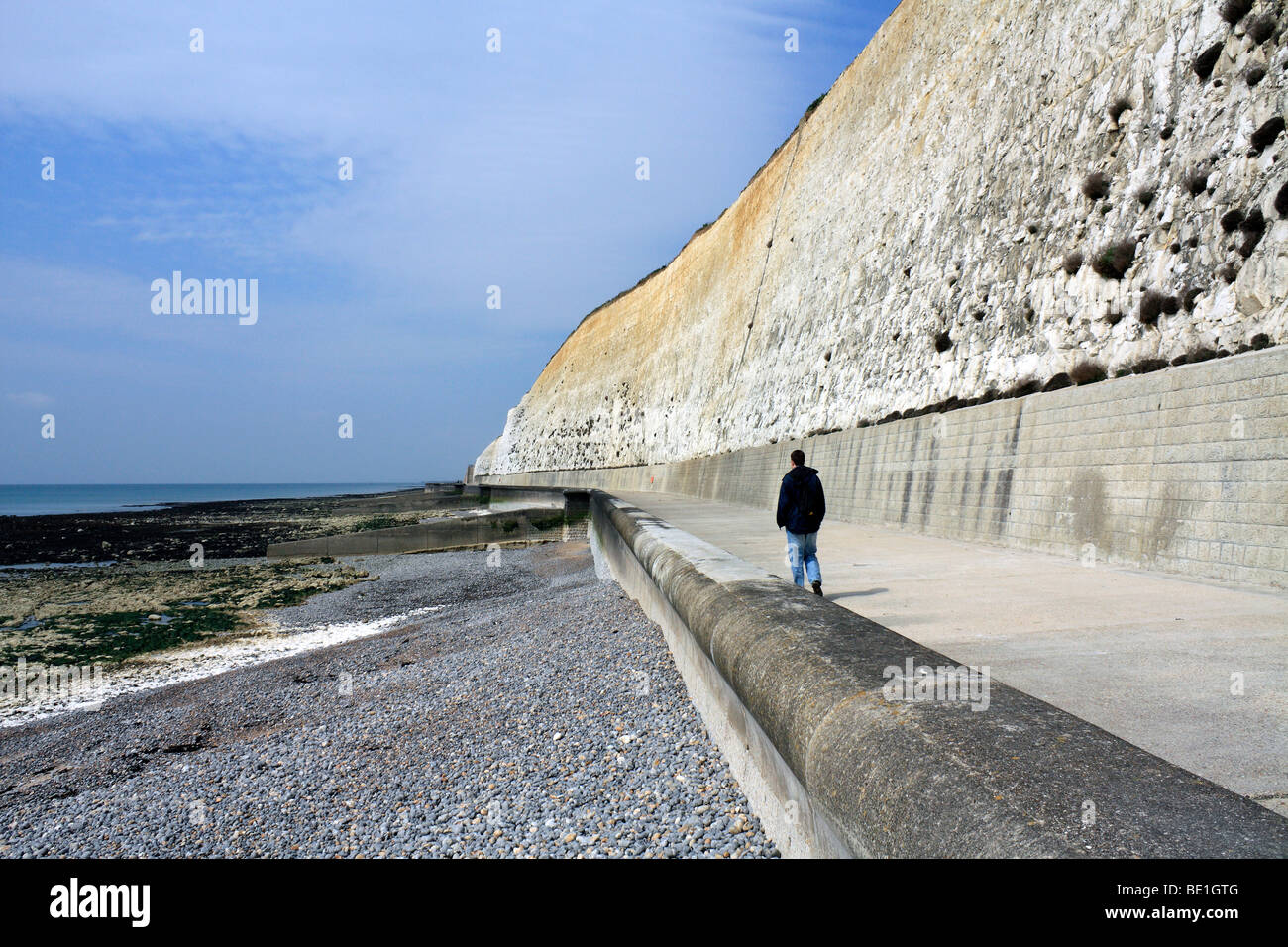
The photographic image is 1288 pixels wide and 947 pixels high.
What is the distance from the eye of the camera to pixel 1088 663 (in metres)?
3.95

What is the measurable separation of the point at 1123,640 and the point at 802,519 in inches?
106

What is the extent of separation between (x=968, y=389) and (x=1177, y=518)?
6635 mm

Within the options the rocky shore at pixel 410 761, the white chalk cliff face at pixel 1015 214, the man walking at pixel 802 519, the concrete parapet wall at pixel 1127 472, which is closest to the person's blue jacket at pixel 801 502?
the man walking at pixel 802 519

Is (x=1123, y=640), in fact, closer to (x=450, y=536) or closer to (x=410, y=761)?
(x=410, y=761)

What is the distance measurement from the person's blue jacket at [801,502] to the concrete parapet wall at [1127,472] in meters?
3.12

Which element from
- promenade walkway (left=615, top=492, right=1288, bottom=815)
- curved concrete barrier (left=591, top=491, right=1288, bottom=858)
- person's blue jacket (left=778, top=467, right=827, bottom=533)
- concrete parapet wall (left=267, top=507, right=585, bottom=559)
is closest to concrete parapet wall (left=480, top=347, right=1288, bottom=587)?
promenade walkway (left=615, top=492, right=1288, bottom=815)

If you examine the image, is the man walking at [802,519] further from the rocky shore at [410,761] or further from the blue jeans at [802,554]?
the rocky shore at [410,761]

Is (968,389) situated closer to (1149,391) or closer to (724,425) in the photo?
(1149,391)

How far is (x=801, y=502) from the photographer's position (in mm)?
6848

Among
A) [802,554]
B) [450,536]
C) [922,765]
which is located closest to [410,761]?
[802,554]

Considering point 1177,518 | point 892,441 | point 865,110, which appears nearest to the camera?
point 1177,518

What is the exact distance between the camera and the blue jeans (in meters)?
6.79

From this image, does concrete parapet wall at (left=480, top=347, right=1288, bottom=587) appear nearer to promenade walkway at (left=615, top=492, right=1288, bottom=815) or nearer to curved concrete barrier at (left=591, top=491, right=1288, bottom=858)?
promenade walkway at (left=615, top=492, right=1288, bottom=815)
